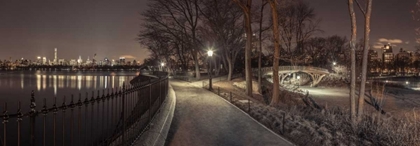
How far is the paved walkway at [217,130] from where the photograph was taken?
10.8m

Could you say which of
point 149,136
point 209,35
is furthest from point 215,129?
point 209,35

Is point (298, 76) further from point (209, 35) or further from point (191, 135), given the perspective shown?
point (191, 135)

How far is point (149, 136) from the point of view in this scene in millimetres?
9211

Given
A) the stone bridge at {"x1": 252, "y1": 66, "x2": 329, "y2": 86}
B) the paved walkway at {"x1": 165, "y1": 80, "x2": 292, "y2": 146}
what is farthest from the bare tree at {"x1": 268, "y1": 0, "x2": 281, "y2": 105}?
the stone bridge at {"x1": 252, "y1": 66, "x2": 329, "y2": 86}

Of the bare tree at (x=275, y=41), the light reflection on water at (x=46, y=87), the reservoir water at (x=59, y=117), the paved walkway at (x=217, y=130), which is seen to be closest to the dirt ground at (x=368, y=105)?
the bare tree at (x=275, y=41)

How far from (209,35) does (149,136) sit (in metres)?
40.6

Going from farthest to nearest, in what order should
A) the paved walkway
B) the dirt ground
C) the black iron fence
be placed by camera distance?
the dirt ground, the paved walkway, the black iron fence

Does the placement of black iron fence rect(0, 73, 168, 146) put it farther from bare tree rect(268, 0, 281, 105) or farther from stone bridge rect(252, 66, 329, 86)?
stone bridge rect(252, 66, 329, 86)

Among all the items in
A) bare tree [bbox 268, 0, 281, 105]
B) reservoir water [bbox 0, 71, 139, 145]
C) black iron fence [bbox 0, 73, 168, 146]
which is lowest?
reservoir water [bbox 0, 71, 139, 145]

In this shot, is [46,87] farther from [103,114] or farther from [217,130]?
[103,114]

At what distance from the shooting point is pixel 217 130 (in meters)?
12.6

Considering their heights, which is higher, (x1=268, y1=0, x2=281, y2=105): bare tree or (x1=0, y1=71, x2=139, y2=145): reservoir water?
(x1=268, y1=0, x2=281, y2=105): bare tree

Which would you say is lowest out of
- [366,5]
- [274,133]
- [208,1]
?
[274,133]

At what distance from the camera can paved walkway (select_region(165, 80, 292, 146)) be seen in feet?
35.3
